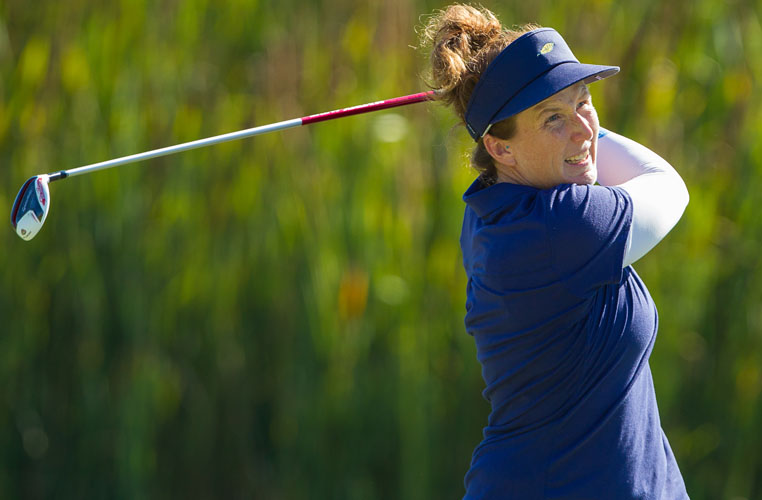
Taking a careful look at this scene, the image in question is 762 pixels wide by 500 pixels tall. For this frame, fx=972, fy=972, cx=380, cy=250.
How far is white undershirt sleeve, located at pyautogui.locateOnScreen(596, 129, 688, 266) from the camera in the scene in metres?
1.55

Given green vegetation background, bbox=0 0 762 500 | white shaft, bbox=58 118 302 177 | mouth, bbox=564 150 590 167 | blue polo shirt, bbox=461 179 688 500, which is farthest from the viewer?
green vegetation background, bbox=0 0 762 500

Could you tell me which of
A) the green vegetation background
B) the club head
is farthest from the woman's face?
the green vegetation background

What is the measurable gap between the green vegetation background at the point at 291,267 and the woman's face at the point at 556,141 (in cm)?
142

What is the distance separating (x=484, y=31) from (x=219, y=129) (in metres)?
1.76

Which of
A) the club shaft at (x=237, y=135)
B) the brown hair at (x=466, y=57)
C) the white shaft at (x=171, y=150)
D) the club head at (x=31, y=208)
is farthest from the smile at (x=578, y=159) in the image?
the club head at (x=31, y=208)

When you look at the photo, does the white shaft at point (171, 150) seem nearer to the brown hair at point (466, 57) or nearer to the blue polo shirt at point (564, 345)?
the brown hair at point (466, 57)

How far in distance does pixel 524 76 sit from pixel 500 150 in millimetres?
137

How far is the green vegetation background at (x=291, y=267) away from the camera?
123 inches

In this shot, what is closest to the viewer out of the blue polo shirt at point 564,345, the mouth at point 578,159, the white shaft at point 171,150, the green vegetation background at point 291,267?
the blue polo shirt at point 564,345

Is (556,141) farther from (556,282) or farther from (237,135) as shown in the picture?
(237,135)

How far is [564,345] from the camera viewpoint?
1.57 metres

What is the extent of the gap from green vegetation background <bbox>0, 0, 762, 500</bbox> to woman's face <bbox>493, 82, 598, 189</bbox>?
4.67ft

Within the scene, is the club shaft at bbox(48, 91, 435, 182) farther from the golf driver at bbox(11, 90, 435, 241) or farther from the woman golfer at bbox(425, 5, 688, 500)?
the woman golfer at bbox(425, 5, 688, 500)

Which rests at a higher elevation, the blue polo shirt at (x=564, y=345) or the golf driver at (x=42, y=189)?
the golf driver at (x=42, y=189)
